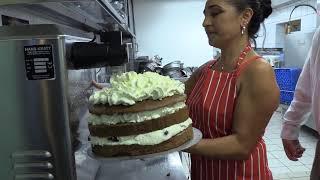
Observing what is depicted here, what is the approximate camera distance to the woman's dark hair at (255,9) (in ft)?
3.61

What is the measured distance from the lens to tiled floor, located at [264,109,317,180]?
2891mm

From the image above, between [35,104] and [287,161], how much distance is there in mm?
3055

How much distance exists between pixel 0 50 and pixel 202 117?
71cm

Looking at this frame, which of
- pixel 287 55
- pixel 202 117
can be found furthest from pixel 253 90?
pixel 287 55

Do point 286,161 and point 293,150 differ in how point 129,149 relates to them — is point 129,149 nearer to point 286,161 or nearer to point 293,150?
point 293,150

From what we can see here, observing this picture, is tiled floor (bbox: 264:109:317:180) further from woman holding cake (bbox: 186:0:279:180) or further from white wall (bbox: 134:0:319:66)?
woman holding cake (bbox: 186:0:279:180)

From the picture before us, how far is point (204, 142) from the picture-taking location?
1002mm

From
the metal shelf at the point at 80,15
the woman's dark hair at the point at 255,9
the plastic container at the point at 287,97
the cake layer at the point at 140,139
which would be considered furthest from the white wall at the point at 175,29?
the cake layer at the point at 140,139

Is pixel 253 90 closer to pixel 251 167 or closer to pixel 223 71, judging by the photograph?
pixel 223 71

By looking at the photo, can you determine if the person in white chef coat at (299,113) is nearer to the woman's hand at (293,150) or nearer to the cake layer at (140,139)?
the woman's hand at (293,150)

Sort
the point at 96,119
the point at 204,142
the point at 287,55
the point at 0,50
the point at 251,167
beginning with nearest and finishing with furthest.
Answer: the point at 0,50, the point at 96,119, the point at 204,142, the point at 251,167, the point at 287,55

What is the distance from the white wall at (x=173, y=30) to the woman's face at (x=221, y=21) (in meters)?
4.11

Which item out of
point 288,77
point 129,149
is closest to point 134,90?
point 129,149

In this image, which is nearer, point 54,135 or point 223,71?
point 54,135
